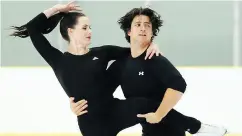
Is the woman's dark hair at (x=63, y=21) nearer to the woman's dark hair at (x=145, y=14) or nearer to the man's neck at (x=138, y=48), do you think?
the woman's dark hair at (x=145, y=14)

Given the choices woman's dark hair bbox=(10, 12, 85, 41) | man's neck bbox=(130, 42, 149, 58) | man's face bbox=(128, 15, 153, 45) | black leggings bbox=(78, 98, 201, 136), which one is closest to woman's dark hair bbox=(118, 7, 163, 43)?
man's face bbox=(128, 15, 153, 45)

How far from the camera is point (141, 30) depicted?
3.12 meters

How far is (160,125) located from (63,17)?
0.92m

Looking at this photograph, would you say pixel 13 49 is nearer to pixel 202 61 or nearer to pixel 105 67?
pixel 202 61

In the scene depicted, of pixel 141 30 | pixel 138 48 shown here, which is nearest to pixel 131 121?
pixel 138 48

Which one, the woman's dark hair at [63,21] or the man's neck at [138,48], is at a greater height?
the woman's dark hair at [63,21]

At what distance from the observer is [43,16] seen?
327 centimetres

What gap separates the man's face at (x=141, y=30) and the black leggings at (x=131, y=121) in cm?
36

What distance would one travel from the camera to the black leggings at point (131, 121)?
10.0 feet

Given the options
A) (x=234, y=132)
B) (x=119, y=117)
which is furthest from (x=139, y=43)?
(x=234, y=132)

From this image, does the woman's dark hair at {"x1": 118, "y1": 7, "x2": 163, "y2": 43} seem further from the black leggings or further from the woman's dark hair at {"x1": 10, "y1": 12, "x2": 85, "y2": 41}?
the black leggings

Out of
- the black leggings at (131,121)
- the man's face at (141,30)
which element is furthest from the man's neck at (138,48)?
the black leggings at (131,121)

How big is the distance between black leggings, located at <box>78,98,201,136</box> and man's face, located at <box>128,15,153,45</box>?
36cm

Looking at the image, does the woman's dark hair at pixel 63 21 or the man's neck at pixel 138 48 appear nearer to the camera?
the man's neck at pixel 138 48
